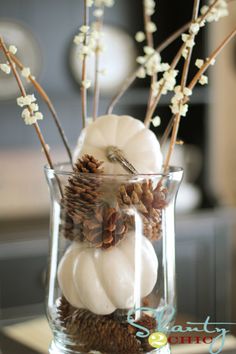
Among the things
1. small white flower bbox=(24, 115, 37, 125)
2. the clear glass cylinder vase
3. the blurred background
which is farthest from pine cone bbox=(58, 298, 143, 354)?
the blurred background

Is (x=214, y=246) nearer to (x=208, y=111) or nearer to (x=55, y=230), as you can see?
(x=208, y=111)

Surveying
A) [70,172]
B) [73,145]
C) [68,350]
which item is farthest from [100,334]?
[73,145]

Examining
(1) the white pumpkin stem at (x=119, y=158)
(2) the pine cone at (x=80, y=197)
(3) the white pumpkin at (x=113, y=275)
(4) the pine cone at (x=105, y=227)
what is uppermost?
(1) the white pumpkin stem at (x=119, y=158)

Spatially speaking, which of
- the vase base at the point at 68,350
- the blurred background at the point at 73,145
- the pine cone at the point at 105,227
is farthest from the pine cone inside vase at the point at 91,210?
the blurred background at the point at 73,145

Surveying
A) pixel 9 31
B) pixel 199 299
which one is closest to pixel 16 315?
pixel 199 299

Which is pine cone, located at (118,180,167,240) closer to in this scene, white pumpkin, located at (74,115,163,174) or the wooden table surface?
white pumpkin, located at (74,115,163,174)

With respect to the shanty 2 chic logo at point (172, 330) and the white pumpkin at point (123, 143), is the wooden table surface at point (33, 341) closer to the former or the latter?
the shanty 2 chic logo at point (172, 330)

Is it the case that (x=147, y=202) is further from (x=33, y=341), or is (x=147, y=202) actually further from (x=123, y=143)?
(x=33, y=341)
